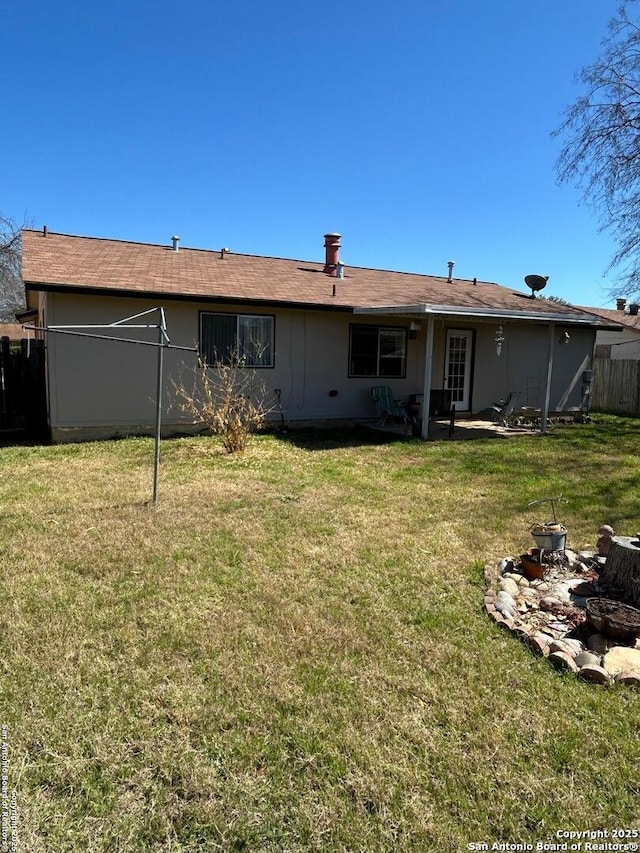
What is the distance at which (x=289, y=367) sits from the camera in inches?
424

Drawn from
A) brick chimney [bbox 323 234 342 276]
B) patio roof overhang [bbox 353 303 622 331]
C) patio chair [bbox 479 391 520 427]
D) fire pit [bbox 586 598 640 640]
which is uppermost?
brick chimney [bbox 323 234 342 276]

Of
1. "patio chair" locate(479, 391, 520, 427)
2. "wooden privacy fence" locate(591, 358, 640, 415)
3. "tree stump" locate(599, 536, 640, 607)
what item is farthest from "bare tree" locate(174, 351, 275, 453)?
"wooden privacy fence" locate(591, 358, 640, 415)

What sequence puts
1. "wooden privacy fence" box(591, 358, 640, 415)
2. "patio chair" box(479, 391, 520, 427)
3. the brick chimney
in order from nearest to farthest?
1. "patio chair" box(479, 391, 520, 427)
2. the brick chimney
3. "wooden privacy fence" box(591, 358, 640, 415)

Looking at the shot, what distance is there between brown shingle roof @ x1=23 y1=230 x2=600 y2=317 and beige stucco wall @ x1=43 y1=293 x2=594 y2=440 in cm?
39

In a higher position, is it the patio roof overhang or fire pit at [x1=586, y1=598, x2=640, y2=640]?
the patio roof overhang

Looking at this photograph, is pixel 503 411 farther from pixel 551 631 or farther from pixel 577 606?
pixel 551 631

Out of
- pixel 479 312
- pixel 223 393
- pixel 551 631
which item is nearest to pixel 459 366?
pixel 479 312

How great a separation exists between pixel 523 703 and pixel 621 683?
594 millimetres

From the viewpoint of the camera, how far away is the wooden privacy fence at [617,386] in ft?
53.3

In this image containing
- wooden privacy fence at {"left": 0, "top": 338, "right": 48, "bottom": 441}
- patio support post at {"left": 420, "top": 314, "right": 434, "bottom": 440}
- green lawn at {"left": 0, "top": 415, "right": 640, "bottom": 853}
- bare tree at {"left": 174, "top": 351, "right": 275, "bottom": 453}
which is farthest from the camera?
wooden privacy fence at {"left": 0, "top": 338, "right": 48, "bottom": 441}

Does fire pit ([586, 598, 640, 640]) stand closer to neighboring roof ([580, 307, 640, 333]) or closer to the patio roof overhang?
the patio roof overhang

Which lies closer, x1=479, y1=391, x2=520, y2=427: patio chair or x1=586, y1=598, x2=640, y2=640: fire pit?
x1=586, y1=598, x2=640, y2=640: fire pit

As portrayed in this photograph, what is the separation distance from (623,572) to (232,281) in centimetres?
900

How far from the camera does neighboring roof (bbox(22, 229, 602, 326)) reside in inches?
354
